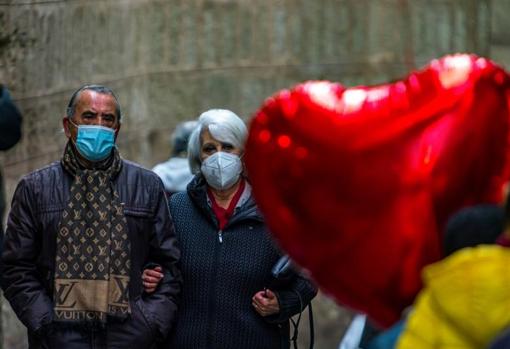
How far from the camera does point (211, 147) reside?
7.68 meters

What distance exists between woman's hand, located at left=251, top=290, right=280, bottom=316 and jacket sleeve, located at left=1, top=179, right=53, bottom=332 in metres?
0.83

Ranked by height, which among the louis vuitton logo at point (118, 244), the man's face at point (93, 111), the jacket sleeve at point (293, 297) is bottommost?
the jacket sleeve at point (293, 297)

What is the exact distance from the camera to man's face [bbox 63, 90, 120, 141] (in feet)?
24.4

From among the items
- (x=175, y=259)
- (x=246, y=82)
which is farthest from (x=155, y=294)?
(x=246, y=82)

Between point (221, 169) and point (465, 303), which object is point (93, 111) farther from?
point (465, 303)

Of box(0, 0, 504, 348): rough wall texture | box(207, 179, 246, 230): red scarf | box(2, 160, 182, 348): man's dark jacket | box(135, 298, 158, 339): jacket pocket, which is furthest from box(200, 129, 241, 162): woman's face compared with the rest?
box(0, 0, 504, 348): rough wall texture

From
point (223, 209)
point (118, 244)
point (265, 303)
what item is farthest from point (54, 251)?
point (265, 303)

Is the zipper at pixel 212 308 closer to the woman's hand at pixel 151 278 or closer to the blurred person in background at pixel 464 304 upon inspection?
the woman's hand at pixel 151 278

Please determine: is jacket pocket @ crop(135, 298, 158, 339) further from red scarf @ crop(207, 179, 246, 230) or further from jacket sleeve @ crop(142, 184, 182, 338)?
red scarf @ crop(207, 179, 246, 230)

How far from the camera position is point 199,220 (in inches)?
298

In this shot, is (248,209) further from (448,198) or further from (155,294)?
(448,198)

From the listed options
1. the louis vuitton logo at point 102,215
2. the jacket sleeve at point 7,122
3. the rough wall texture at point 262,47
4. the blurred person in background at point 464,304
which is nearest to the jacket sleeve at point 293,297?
the louis vuitton logo at point 102,215

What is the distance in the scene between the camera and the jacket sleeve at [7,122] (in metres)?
8.25

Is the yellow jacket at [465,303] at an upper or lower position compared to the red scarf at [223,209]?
upper
